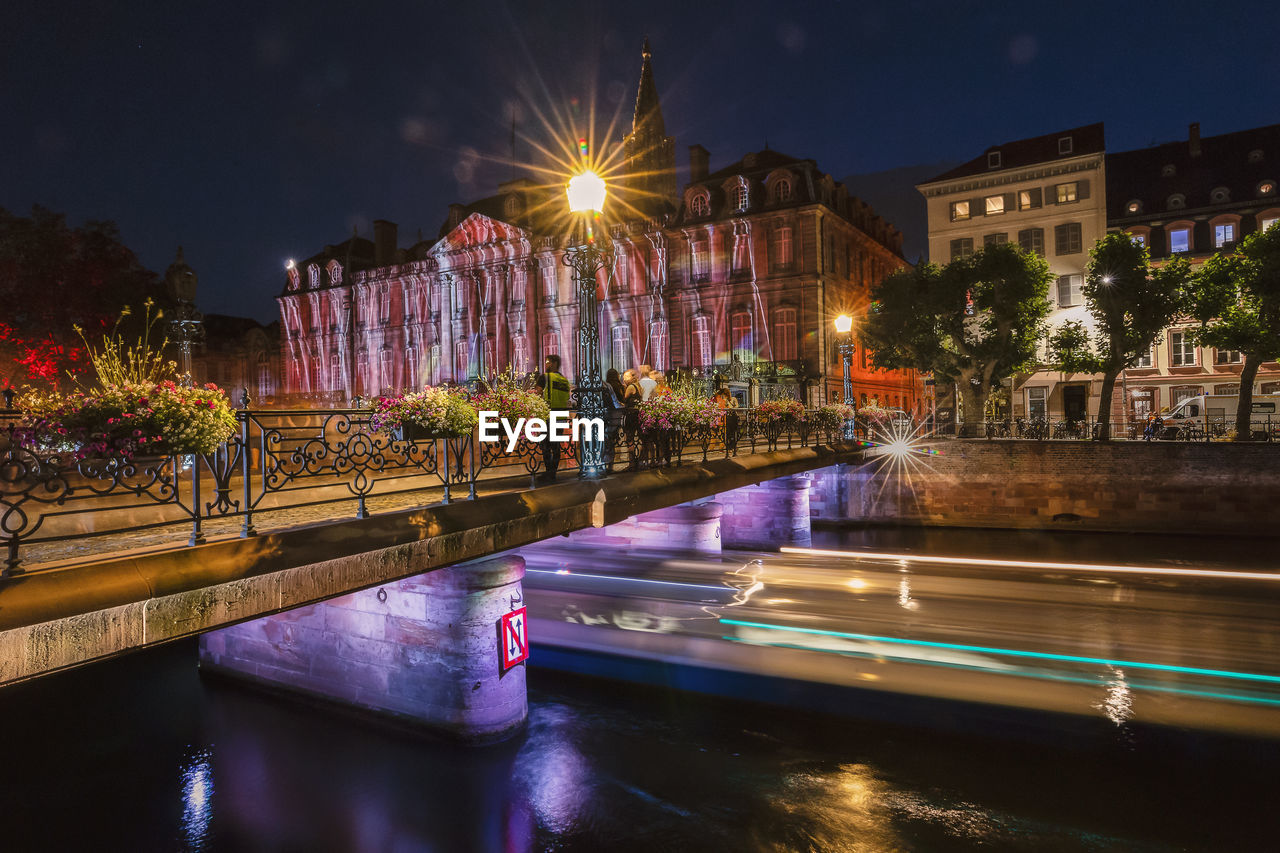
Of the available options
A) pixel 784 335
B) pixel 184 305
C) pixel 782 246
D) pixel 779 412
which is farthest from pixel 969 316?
pixel 184 305

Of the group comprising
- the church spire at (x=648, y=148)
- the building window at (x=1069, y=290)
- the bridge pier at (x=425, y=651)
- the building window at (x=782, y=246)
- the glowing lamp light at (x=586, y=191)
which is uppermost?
the church spire at (x=648, y=148)

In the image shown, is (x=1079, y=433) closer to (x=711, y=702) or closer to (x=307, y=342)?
(x=711, y=702)

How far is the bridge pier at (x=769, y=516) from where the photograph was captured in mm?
23906

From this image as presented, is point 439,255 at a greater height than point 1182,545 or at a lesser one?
greater

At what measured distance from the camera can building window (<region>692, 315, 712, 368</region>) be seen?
38375 millimetres

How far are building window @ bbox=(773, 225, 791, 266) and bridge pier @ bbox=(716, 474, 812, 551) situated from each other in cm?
1580

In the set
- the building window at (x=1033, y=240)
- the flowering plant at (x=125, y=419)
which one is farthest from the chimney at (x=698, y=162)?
the flowering plant at (x=125, y=419)

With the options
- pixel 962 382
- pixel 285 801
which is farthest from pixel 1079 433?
pixel 285 801

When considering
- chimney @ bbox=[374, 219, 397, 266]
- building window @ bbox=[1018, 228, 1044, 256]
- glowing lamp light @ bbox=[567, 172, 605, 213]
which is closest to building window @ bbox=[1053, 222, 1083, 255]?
building window @ bbox=[1018, 228, 1044, 256]

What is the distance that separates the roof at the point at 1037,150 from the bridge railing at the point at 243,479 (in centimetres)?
3283

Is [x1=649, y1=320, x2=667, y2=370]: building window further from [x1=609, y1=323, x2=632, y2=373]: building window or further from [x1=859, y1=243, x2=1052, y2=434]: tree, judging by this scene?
[x1=859, y1=243, x2=1052, y2=434]: tree

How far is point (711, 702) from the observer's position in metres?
13.3

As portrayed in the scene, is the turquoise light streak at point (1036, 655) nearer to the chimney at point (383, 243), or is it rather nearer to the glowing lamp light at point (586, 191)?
the glowing lamp light at point (586, 191)

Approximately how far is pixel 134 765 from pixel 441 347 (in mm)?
38594
